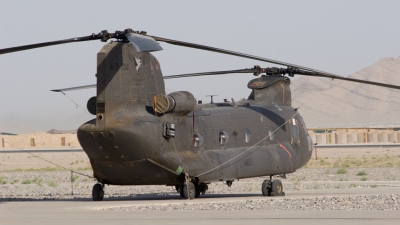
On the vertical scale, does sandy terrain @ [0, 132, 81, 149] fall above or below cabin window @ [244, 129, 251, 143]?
above

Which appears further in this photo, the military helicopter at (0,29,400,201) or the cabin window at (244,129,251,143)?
the cabin window at (244,129,251,143)

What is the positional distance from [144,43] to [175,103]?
12.2ft

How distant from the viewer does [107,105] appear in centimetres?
2211

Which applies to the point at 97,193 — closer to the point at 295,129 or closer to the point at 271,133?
the point at 271,133

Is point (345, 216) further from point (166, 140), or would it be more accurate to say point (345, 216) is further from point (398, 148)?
point (398, 148)

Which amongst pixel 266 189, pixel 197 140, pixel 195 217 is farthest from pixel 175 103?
pixel 195 217

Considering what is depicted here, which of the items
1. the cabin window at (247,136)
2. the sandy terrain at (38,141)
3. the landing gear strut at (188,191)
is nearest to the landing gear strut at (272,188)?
the cabin window at (247,136)

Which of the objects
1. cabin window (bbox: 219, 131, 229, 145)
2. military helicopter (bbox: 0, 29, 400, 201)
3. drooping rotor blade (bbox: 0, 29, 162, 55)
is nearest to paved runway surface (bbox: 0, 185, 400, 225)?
military helicopter (bbox: 0, 29, 400, 201)

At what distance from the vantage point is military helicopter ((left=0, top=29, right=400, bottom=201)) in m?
21.9

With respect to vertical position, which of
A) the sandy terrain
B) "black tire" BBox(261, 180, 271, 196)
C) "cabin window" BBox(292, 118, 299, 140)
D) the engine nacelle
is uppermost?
the sandy terrain

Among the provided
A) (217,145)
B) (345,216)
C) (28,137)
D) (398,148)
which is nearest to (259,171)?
(217,145)

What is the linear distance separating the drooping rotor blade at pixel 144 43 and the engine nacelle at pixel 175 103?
9.32 ft

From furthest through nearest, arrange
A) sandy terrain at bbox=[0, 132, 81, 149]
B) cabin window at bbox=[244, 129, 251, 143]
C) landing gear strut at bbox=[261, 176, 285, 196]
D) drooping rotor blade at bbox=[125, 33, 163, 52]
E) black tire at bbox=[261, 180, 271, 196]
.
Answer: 1. sandy terrain at bbox=[0, 132, 81, 149]
2. cabin window at bbox=[244, 129, 251, 143]
3. black tire at bbox=[261, 180, 271, 196]
4. landing gear strut at bbox=[261, 176, 285, 196]
5. drooping rotor blade at bbox=[125, 33, 163, 52]

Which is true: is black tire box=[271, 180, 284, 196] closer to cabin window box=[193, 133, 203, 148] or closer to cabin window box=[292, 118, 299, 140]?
cabin window box=[193, 133, 203, 148]
